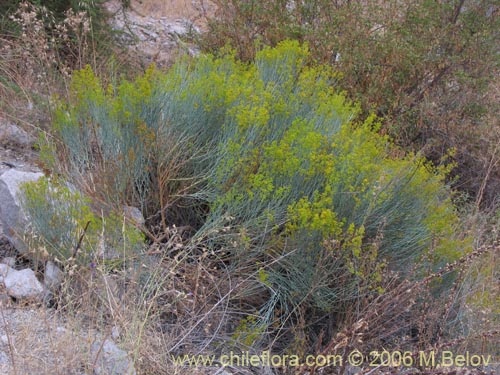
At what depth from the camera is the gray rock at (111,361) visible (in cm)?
240

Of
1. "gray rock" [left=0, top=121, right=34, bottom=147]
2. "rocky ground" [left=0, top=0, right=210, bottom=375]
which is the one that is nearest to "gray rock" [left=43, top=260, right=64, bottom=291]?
"rocky ground" [left=0, top=0, right=210, bottom=375]

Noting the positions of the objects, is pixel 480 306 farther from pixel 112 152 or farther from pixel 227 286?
A: pixel 112 152

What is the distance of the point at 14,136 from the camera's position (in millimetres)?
4574

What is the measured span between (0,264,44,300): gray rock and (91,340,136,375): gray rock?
0.51 metres

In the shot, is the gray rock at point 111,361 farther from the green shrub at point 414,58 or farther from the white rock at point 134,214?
the green shrub at point 414,58

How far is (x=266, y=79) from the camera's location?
16.0 feet

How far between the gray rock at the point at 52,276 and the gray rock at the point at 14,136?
5.80 feet

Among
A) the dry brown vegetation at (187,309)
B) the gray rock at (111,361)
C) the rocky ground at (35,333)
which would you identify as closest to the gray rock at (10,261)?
the rocky ground at (35,333)

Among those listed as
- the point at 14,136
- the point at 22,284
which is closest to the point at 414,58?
the point at 14,136

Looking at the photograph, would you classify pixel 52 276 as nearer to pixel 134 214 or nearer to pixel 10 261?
pixel 10 261

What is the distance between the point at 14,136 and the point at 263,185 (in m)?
2.33

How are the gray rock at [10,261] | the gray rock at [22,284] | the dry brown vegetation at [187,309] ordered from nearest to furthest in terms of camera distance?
the dry brown vegetation at [187,309]
the gray rock at [22,284]
the gray rock at [10,261]

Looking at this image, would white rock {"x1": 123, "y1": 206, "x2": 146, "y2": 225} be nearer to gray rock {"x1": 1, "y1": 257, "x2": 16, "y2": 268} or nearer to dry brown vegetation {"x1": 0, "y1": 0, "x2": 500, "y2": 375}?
dry brown vegetation {"x1": 0, "y1": 0, "x2": 500, "y2": 375}

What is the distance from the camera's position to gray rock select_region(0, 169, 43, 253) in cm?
328
